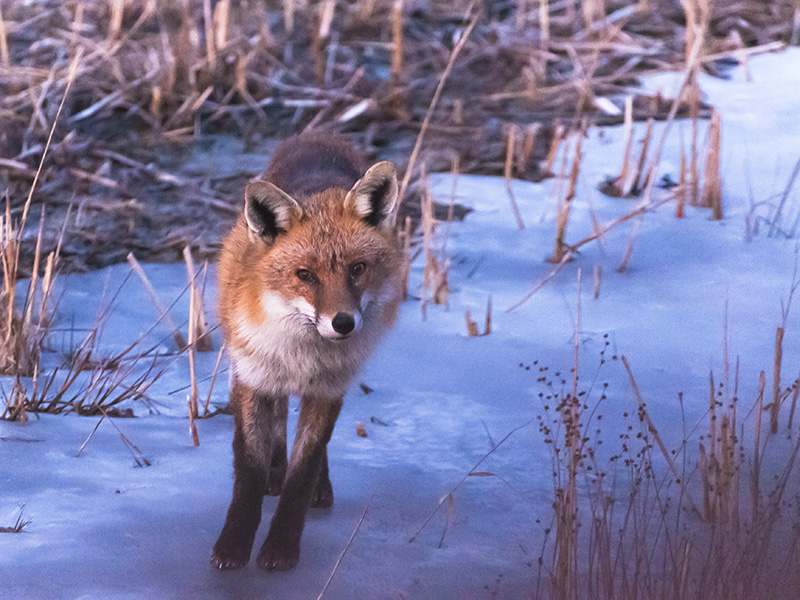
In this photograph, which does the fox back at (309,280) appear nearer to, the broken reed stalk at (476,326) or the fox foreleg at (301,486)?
the fox foreleg at (301,486)

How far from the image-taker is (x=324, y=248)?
3.39 m

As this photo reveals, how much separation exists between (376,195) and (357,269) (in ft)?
1.15

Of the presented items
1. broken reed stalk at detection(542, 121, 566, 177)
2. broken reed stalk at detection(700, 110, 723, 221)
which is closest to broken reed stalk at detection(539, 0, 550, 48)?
broken reed stalk at detection(542, 121, 566, 177)

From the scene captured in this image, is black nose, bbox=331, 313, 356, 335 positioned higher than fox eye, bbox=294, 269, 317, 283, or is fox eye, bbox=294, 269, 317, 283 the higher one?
fox eye, bbox=294, 269, 317, 283

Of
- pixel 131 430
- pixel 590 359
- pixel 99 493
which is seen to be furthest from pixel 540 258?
pixel 99 493

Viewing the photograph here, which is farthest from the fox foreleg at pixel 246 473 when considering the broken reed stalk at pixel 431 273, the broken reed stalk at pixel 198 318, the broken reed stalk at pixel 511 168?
the broken reed stalk at pixel 511 168

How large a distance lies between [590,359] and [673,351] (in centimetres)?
44

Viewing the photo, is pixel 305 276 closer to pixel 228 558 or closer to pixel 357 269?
pixel 357 269

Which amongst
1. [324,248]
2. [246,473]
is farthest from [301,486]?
[324,248]

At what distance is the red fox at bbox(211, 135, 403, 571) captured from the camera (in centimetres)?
335

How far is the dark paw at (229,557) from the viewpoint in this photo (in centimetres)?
325

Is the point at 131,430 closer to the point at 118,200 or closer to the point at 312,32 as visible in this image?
the point at 118,200

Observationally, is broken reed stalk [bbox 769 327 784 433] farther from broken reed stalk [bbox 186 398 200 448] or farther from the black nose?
broken reed stalk [bbox 186 398 200 448]

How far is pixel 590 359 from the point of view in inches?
191
